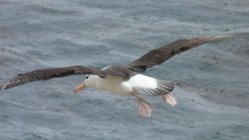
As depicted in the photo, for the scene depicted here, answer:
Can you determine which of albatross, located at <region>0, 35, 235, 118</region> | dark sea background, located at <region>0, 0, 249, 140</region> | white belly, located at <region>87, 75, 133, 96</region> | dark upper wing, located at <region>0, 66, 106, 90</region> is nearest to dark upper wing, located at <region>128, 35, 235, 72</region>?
albatross, located at <region>0, 35, 235, 118</region>

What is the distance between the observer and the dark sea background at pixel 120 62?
12961mm

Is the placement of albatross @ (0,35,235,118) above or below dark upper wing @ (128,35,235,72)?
below

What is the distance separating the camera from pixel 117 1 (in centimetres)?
1791

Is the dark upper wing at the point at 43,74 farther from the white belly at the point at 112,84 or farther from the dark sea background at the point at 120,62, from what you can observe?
the dark sea background at the point at 120,62

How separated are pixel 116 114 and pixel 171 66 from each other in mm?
1803

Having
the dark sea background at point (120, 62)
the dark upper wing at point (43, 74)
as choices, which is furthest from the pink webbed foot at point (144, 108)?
the dark sea background at point (120, 62)

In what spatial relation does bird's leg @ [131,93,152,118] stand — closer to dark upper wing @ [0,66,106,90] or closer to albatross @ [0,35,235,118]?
albatross @ [0,35,235,118]

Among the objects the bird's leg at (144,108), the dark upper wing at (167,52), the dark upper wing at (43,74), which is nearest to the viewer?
the dark upper wing at (43,74)

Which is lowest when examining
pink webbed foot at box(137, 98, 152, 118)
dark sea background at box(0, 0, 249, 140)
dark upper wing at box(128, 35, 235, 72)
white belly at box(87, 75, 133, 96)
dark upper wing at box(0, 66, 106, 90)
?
dark upper wing at box(0, 66, 106, 90)

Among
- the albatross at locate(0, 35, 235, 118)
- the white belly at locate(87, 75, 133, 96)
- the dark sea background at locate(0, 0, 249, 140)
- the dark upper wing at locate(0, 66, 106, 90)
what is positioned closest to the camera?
the dark upper wing at locate(0, 66, 106, 90)

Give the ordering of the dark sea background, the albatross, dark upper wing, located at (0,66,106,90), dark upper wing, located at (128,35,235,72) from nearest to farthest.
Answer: dark upper wing, located at (0,66,106,90) → the albatross → dark upper wing, located at (128,35,235,72) → the dark sea background

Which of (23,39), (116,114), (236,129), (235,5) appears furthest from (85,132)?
(235,5)

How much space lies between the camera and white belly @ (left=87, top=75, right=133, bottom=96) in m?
10.3

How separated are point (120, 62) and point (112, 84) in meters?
4.73
